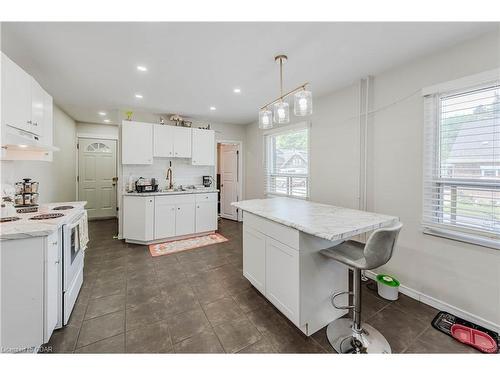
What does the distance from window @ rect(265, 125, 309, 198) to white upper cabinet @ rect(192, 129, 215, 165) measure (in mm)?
1224

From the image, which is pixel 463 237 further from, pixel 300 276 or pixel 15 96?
pixel 15 96

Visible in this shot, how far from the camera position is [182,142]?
4.23 meters

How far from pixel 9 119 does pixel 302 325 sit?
2.76 m

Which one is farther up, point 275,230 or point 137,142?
point 137,142

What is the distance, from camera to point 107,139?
17.7ft

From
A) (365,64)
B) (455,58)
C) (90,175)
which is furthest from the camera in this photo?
(90,175)

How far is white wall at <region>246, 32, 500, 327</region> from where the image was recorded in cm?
176

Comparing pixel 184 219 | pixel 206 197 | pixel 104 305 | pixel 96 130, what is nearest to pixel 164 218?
pixel 184 219

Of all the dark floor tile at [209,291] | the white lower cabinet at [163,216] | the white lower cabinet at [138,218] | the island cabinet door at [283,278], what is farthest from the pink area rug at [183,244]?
the island cabinet door at [283,278]

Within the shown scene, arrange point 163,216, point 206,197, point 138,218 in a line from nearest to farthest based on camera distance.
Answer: point 138,218
point 163,216
point 206,197

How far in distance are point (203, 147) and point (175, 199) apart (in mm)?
1295

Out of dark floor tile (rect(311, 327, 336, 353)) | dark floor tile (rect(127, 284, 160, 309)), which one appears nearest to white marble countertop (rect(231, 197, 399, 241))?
dark floor tile (rect(311, 327, 336, 353))

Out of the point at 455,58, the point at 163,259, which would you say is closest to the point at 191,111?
the point at 163,259
